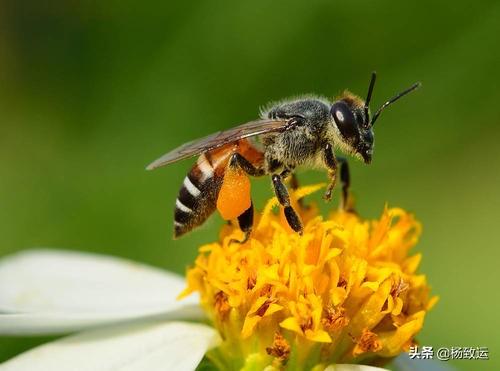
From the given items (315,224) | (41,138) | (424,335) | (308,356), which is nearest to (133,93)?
(41,138)

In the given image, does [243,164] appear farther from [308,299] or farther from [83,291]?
[83,291]

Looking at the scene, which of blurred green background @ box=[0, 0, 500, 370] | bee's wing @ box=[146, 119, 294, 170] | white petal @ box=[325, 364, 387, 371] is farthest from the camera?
blurred green background @ box=[0, 0, 500, 370]

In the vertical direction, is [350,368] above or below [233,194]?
below

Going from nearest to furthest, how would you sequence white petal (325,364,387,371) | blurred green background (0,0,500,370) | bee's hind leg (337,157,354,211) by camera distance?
1. white petal (325,364,387,371)
2. bee's hind leg (337,157,354,211)
3. blurred green background (0,0,500,370)

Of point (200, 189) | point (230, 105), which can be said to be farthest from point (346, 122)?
point (230, 105)

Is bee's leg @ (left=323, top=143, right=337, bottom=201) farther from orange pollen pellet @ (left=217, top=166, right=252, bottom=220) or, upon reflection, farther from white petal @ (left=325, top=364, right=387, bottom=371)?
white petal @ (left=325, top=364, right=387, bottom=371)

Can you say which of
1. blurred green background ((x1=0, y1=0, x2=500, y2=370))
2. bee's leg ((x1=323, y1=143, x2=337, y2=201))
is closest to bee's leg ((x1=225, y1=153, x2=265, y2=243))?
bee's leg ((x1=323, y1=143, x2=337, y2=201))
